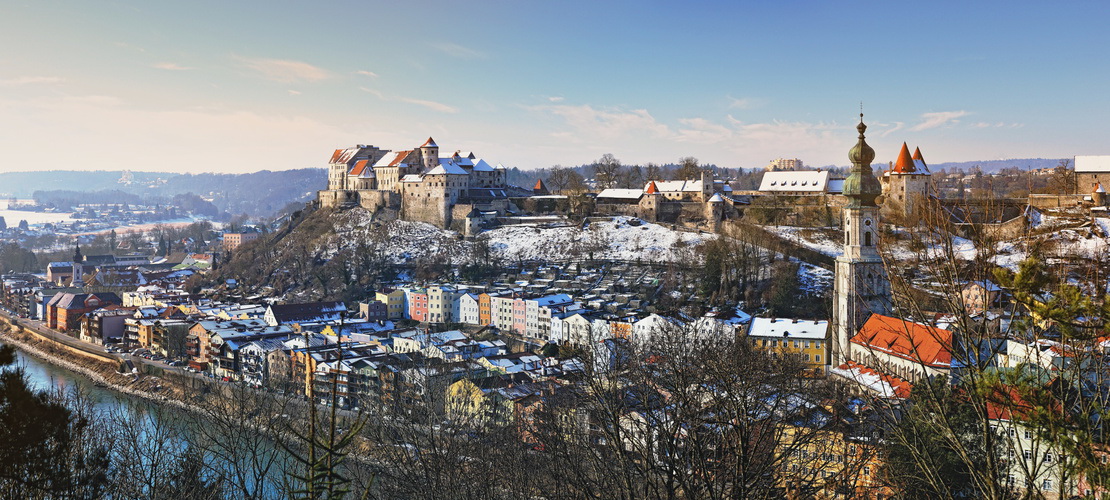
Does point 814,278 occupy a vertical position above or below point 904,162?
below

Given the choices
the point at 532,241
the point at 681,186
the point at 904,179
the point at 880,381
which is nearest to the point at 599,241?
the point at 532,241

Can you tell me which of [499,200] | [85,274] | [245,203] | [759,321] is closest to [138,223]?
[245,203]

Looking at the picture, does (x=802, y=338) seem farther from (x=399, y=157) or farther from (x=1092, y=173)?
(x=399, y=157)

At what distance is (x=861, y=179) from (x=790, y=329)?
5.78 metres

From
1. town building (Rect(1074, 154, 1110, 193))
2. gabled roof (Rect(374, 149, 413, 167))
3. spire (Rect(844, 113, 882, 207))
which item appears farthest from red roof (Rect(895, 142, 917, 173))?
gabled roof (Rect(374, 149, 413, 167))

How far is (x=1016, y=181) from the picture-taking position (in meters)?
48.4

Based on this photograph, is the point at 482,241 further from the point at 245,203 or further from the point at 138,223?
the point at 245,203

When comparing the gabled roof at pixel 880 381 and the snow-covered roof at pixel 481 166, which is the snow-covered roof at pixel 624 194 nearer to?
the snow-covered roof at pixel 481 166

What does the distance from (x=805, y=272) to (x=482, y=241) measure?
14303 millimetres

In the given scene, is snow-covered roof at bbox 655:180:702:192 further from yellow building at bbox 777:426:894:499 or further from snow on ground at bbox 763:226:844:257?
yellow building at bbox 777:426:894:499

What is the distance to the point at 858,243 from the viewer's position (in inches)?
687

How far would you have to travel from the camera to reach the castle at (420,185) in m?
40.4

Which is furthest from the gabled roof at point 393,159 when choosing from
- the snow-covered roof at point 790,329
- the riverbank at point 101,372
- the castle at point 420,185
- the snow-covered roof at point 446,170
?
the snow-covered roof at point 790,329

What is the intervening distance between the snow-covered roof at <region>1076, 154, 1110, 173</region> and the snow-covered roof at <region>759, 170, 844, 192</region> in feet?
28.5
